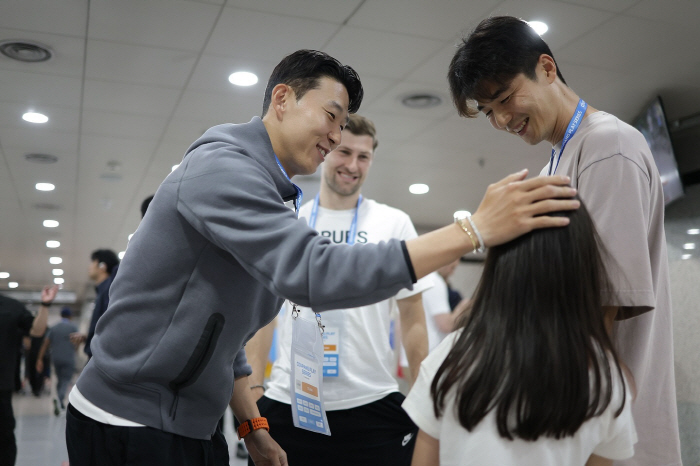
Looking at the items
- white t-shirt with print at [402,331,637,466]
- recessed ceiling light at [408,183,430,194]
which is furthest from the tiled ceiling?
white t-shirt with print at [402,331,637,466]

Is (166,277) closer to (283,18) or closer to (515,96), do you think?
(515,96)

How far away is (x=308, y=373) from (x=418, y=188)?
7734 mm

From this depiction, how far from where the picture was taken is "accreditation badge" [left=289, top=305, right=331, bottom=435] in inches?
78.3

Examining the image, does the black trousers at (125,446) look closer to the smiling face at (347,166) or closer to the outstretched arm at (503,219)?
the outstretched arm at (503,219)

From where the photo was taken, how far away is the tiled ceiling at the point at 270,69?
14.9 feet

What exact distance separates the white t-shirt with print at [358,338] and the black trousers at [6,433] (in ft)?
9.84

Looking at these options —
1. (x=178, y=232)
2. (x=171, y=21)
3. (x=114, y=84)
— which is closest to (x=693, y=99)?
(x=171, y=21)

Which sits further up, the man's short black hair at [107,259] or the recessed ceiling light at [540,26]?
the recessed ceiling light at [540,26]

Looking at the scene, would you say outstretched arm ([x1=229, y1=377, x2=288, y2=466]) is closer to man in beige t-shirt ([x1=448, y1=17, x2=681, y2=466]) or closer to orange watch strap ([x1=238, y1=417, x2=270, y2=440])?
orange watch strap ([x1=238, y1=417, x2=270, y2=440])

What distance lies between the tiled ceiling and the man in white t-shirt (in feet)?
5.84

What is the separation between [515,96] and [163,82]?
4.76 m

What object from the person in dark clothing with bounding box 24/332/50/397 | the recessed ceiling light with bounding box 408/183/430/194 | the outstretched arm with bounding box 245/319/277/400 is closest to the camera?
the outstretched arm with bounding box 245/319/277/400

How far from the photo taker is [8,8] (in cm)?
455

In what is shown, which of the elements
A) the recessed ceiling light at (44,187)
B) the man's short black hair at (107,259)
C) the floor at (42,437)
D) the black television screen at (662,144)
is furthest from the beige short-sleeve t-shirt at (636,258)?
the recessed ceiling light at (44,187)
